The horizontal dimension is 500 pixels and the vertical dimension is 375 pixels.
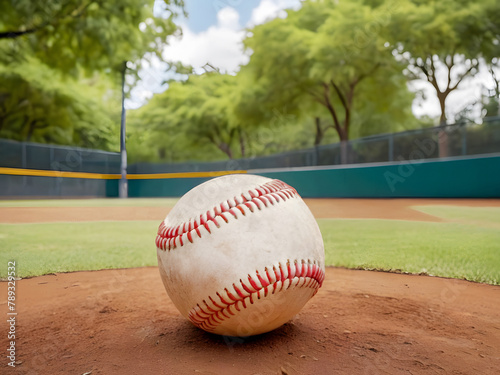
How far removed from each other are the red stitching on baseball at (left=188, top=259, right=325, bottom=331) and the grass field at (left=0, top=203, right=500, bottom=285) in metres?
2.44

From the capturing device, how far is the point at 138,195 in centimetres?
2416

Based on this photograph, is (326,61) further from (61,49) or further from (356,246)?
(356,246)

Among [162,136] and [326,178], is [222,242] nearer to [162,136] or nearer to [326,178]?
[326,178]

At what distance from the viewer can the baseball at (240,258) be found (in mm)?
1853

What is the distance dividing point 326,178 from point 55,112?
17.6 metres

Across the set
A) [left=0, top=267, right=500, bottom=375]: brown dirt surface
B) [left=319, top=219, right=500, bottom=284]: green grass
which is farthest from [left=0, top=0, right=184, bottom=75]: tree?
[left=0, top=267, right=500, bottom=375]: brown dirt surface

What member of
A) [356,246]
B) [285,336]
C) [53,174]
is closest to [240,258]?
[285,336]

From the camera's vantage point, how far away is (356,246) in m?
5.31

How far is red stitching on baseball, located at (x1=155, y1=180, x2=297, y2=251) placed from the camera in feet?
6.40

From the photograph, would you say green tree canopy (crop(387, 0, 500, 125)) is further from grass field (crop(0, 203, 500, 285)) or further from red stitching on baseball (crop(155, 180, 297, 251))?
red stitching on baseball (crop(155, 180, 297, 251))

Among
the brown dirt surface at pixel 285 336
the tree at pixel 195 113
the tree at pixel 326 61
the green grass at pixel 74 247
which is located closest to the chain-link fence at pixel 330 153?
the tree at pixel 326 61

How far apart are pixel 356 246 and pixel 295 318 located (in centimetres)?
312

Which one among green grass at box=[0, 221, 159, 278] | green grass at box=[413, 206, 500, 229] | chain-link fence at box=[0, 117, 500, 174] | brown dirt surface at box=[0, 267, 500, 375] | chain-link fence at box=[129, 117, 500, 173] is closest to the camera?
brown dirt surface at box=[0, 267, 500, 375]

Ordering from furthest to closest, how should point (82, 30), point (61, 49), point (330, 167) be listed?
point (330, 167), point (61, 49), point (82, 30)
